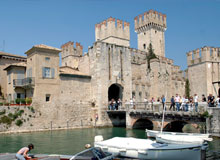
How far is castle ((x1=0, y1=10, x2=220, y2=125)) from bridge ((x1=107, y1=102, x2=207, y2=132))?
2701 mm

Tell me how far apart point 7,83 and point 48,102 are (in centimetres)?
666

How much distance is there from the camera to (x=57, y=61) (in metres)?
29.2

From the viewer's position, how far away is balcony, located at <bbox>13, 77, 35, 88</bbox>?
89.6 ft

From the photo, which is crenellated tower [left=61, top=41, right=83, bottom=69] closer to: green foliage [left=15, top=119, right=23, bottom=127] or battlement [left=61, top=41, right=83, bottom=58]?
battlement [left=61, top=41, right=83, bottom=58]

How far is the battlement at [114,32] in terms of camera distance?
1800 inches

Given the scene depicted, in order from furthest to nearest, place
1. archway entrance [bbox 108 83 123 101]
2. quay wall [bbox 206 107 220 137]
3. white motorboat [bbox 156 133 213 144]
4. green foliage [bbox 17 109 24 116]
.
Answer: archway entrance [bbox 108 83 123 101], green foliage [bbox 17 109 24 116], quay wall [bbox 206 107 220 137], white motorboat [bbox 156 133 213 144]

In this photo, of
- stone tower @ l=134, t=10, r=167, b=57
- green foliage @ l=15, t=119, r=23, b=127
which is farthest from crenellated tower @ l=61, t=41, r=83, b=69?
green foliage @ l=15, t=119, r=23, b=127

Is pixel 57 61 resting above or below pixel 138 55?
below

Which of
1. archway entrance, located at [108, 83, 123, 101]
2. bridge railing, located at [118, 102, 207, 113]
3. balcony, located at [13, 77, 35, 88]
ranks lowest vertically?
bridge railing, located at [118, 102, 207, 113]

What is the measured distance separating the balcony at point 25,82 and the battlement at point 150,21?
119ft

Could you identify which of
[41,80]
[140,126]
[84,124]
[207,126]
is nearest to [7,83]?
[41,80]

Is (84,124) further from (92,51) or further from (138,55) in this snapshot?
(138,55)

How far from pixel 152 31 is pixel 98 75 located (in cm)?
2915

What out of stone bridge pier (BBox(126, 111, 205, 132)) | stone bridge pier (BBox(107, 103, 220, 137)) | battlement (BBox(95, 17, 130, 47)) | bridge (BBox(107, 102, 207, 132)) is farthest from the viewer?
battlement (BBox(95, 17, 130, 47))
